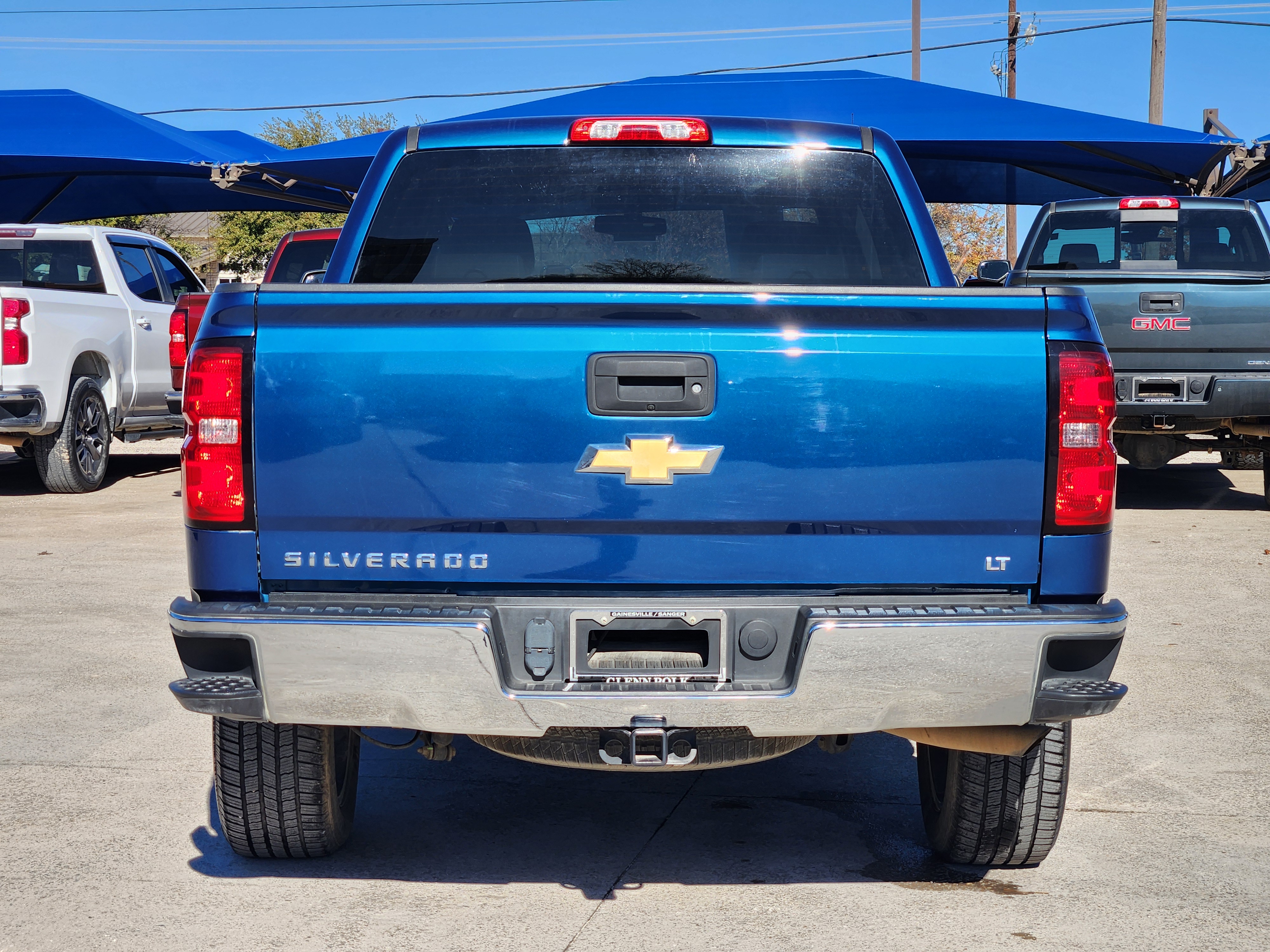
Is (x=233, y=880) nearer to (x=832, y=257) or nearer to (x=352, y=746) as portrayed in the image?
(x=352, y=746)

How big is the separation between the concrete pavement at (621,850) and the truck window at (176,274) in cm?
791

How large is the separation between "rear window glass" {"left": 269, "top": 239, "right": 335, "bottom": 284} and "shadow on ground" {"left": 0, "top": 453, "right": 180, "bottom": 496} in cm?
253

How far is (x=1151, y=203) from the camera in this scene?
1055 centimetres

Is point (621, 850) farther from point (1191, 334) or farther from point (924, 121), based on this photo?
point (924, 121)

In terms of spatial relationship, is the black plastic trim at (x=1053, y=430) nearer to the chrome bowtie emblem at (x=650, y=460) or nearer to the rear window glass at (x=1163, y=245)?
the chrome bowtie emblem at (x=650, y=460)

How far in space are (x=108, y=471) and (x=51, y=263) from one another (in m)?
2.81

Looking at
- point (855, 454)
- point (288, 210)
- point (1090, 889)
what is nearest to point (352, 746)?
point (855, 454)

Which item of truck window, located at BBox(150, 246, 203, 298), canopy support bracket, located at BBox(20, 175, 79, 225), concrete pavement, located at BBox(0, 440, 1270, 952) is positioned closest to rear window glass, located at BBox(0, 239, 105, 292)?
truck window, located at BBox(150, 246, 203, 298)

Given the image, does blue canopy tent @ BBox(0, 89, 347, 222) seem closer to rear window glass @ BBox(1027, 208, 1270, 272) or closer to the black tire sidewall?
rear window glass @ BBox(1027, 208, 1270, 272)

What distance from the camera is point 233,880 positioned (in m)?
3.56

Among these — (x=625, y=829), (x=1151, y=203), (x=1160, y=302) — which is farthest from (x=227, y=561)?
(x=1151, y=203)

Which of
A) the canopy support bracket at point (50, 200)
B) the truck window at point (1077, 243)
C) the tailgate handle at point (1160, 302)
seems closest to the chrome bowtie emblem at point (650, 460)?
the tailgate handle at point (1160, 302)

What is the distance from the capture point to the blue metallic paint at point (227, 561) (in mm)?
2939

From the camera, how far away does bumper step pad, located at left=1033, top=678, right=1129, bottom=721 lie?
294 centimetres
